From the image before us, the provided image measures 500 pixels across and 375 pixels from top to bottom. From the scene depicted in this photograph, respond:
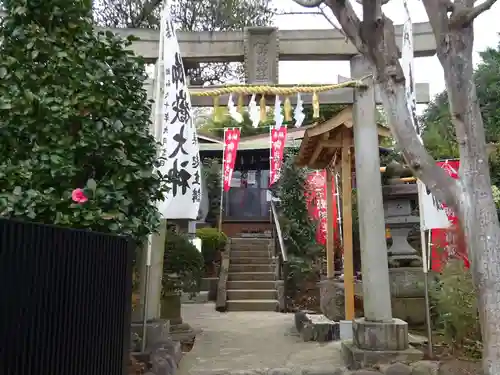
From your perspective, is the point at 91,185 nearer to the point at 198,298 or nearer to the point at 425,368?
the point at 425,368

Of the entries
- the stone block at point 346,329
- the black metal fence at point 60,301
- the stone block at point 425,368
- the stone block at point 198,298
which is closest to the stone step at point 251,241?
the stone block at point 198,298

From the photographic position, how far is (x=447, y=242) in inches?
324

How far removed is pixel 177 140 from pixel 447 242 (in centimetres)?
497

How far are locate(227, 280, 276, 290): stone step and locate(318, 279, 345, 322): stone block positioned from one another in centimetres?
359

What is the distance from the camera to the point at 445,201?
448 centimetres

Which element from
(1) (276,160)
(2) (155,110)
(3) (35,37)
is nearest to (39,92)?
(3) (35,37)

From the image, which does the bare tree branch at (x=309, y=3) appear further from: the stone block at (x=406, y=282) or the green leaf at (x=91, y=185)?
the stone block at (x=406, y=282)

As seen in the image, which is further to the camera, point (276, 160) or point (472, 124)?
Answer: point (276, 160)

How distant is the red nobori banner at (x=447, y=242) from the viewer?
289 inches

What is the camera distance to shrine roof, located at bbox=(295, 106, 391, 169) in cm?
805

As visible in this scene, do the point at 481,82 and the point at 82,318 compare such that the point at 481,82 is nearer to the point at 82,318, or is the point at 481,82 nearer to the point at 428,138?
the point at 428,138

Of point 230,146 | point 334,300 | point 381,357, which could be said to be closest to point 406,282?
point 334,300

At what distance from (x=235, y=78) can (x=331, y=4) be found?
1127 centimetres

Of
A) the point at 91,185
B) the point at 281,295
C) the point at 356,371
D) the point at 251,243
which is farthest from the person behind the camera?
the point at 251,243
